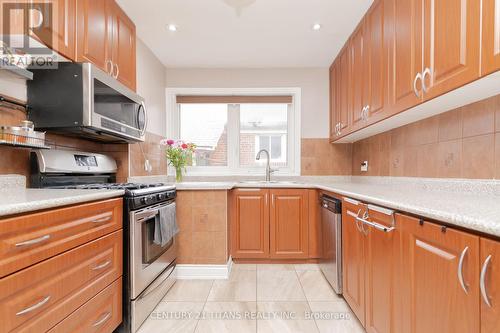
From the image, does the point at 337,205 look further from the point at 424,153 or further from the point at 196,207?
the point at 196,207

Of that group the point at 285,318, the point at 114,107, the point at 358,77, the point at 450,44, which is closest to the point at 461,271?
the point at 450,44

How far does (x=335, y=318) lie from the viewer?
5.47ft

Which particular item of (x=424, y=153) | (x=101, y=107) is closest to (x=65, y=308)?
(x=101, y=107)

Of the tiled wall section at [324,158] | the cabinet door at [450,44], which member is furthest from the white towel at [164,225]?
the cabinet door at [450,44]

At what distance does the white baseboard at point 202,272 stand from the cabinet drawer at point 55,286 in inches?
37.5

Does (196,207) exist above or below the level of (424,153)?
below

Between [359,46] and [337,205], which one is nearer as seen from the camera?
[337,205]

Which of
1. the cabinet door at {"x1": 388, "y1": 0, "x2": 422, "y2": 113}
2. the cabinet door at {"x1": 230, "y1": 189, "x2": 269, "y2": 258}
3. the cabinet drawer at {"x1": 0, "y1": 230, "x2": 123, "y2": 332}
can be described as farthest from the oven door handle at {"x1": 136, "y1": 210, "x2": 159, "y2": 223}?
the cabinet door at {"x1": 388, "y1": 0, "x2": 422, "y2": 113}

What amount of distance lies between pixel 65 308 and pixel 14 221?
487 millimetres

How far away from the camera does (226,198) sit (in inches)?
91.0

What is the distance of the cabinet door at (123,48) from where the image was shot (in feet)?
6.05

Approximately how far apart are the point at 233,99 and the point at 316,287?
93.3 inches

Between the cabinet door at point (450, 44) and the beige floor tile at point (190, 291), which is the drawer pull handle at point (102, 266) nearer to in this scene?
the beige floor tile at point (190, 291)

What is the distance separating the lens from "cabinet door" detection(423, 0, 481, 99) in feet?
3.27
